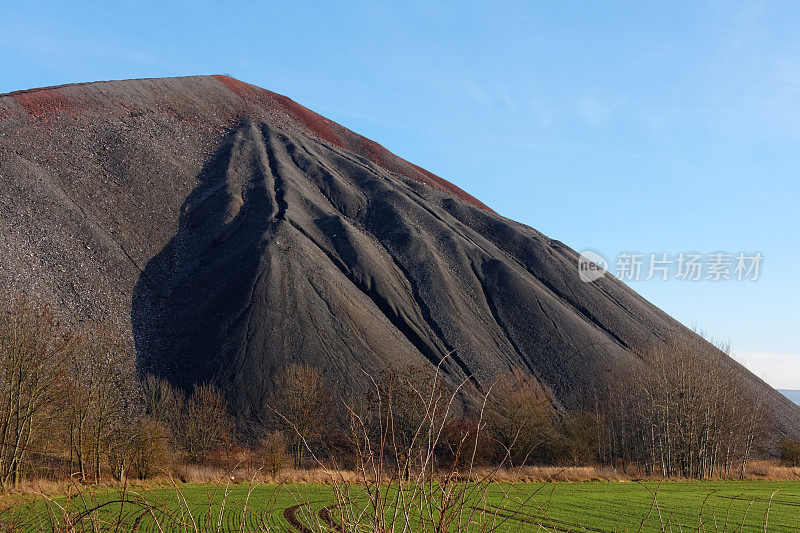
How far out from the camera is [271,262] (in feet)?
260

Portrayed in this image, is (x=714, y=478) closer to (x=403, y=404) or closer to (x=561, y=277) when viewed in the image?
(x=403, y=404)

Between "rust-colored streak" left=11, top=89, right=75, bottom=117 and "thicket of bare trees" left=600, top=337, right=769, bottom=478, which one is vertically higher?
"rust-colored streak" left=11, top=89, right=75, bottom=117

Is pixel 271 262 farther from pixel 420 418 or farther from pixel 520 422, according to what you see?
pixel 520 422

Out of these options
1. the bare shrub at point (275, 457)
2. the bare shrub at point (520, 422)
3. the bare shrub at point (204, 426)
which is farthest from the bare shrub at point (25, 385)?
the bare shrub at point (520, 422)

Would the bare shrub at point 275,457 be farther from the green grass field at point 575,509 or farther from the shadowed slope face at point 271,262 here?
the shadowed slope face at point 271,262

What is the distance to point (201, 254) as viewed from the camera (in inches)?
3406

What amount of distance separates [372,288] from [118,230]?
117ft

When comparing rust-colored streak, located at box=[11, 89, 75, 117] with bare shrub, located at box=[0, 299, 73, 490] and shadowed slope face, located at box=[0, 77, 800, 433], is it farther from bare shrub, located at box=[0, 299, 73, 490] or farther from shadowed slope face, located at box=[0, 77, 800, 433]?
bare shrub, located at box=[0, 299, 73, 490]

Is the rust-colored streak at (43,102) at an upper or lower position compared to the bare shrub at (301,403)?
upper

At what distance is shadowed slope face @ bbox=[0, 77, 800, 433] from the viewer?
69500 millimetres

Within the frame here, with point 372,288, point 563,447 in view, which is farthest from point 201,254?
point 563,447

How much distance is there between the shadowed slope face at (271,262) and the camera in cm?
6950

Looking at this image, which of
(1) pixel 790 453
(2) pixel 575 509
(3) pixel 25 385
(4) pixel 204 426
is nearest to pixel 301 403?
(4) pixel 204 426

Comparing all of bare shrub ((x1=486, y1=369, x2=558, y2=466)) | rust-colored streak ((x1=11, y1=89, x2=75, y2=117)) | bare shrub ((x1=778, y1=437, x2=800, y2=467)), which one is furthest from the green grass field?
rust-colored streak ((x1=11, y1=89, x2=75, y2=117))
